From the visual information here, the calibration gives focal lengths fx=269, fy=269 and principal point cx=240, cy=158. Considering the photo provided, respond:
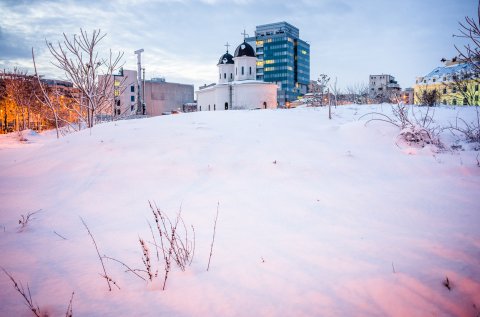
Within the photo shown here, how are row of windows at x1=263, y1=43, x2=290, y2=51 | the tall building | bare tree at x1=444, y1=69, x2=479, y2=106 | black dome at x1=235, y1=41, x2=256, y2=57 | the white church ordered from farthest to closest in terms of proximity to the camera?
the tall building
row of windows at x1=263, y1=43, x2=290, y2=51
black dome at x1=235, y1=41, x2=256, y2=57
the white church
bare tree at x1=444, y1=69, x2=479, y2=106

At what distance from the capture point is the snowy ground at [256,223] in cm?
237

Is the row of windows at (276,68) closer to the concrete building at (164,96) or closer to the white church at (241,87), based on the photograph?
the concrete building at (164,96)

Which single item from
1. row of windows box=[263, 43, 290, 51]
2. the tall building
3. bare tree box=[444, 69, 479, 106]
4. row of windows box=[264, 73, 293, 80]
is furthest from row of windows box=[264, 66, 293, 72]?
bare tree box=[444, 69, 479, 106]

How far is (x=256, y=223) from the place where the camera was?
396 cm

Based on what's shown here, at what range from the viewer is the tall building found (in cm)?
12394

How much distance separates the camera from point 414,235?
134 inches

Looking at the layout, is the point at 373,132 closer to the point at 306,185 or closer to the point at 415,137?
the point at 415,137

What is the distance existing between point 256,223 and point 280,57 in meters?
131

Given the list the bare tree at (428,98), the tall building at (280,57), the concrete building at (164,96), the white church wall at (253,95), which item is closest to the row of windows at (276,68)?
the tall building at (280,57)

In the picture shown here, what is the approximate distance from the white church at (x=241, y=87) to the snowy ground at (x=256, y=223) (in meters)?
37.7

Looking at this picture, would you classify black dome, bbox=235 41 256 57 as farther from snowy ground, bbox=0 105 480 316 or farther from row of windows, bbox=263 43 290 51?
row of windows, bbox=263 43 290 51

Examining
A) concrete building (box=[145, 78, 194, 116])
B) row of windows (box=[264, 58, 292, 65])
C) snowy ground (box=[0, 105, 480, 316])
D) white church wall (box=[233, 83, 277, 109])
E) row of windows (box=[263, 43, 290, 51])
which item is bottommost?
snowy ground (box=[0, 105, 480, 316])

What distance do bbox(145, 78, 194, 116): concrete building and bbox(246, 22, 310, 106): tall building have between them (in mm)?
57437

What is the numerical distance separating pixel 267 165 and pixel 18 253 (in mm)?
4696
